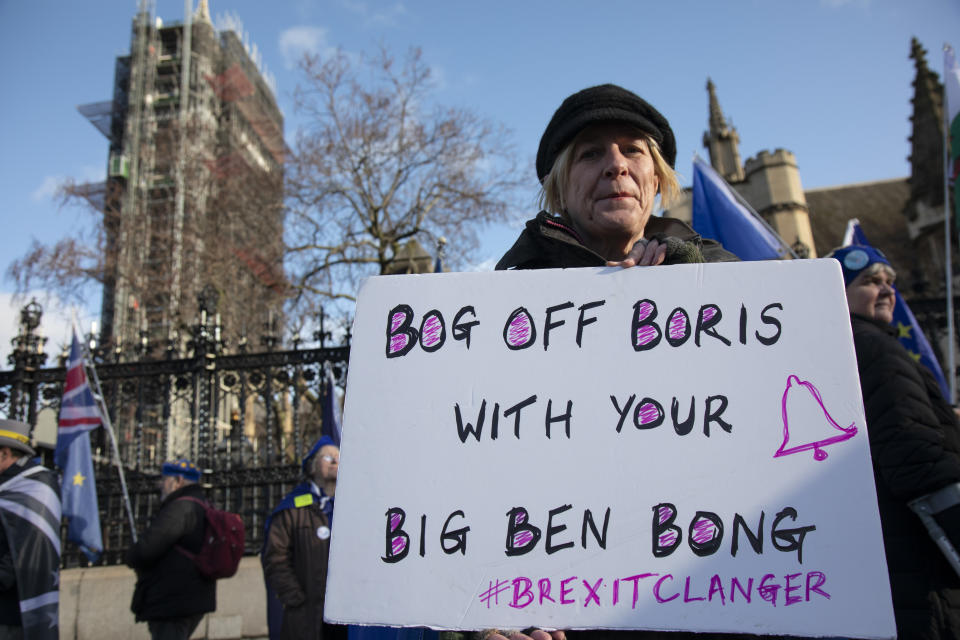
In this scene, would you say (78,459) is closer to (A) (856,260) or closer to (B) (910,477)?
(A) (856,260)

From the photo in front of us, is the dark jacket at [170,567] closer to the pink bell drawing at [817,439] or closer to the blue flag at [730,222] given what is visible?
the blue flag at [730,222]

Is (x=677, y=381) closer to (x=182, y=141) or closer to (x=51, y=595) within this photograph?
(x=51, y=595)

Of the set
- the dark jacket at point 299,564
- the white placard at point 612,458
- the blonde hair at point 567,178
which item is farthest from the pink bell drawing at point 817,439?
the dark jacket at point 299,564

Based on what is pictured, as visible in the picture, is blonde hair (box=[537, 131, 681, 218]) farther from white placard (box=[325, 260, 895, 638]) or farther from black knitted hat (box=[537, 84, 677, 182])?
white placard (box=[325, 260, 895, 638])

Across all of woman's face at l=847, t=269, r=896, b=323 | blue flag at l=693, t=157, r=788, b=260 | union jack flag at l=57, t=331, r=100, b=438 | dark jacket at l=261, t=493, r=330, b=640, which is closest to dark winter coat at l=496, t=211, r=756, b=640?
woman's face at l=847, t=269, r=896, b=323

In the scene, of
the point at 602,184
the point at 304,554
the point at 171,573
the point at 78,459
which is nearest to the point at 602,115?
the point at 602,184

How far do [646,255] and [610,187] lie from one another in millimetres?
276

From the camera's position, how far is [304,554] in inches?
194

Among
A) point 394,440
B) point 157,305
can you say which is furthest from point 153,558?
point 157,305

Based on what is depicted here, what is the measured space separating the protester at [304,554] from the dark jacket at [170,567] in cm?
60

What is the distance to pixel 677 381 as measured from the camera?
1411 mm

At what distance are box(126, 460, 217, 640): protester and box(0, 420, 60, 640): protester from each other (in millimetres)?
1004

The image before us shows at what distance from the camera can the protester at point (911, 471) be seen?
2123 mm

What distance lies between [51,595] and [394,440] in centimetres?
370
